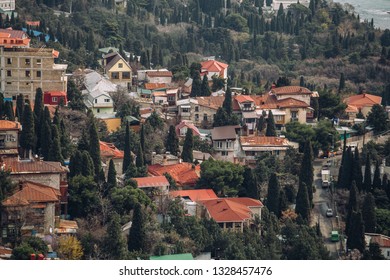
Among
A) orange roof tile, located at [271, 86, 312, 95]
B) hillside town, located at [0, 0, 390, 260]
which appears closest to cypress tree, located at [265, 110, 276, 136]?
hillside town, located at [0, 0, 390, 260]

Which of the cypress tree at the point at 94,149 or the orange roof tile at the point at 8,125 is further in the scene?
the cypress tree at the point at 94,149

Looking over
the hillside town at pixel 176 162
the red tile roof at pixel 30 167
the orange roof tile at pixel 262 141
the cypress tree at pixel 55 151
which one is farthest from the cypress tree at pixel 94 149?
the orange roof tile at pixel 262 141

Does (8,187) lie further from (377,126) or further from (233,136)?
(377,126)

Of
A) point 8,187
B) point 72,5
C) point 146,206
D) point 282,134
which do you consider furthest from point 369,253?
point 72,5

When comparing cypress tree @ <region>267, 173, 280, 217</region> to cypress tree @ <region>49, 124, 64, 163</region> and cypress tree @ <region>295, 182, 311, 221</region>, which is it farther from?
Answer: cypress tree @ <region>49, 124, 64, 163</region>

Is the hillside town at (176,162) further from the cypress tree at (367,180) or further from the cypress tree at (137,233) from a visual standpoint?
the cypress tree at (367,180)
